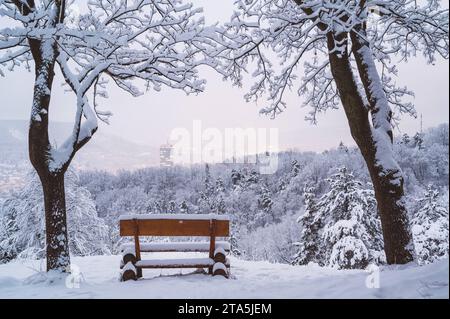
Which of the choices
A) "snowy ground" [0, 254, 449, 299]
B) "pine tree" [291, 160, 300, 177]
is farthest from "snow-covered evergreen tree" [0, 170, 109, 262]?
"pine tree" [291, 160, 300, 177]

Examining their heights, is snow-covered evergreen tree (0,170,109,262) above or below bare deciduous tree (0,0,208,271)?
below

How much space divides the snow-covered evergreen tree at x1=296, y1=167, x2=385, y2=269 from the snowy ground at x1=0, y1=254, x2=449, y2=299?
631 inches

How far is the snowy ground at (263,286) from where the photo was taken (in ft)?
13.7

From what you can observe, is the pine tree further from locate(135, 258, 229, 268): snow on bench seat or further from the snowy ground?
locate(135, 258, 229, 268): snow on bench seat

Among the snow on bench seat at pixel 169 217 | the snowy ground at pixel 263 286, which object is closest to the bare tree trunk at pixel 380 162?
the snowy ground at pixel 263 286

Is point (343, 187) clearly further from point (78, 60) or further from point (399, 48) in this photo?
point (78, 60)

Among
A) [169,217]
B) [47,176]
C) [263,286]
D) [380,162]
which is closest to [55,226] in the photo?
[47,176]

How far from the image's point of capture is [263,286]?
5703 millimetres

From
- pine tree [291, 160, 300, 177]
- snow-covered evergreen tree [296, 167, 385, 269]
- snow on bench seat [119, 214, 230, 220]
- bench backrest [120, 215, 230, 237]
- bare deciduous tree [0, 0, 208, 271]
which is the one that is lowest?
snow-covered evergreen tree [296, 167, 385, 269]

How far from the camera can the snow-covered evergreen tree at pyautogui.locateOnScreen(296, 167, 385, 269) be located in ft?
75.9

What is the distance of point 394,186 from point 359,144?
0.88 m

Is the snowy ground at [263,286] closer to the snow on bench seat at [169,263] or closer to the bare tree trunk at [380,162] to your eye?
the snow on bench seat at [169,263]

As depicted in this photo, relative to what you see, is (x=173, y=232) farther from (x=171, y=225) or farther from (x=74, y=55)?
(x=74, y=55)
